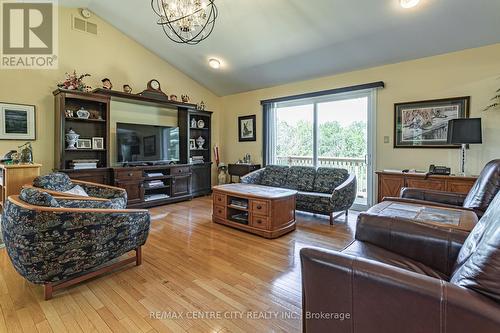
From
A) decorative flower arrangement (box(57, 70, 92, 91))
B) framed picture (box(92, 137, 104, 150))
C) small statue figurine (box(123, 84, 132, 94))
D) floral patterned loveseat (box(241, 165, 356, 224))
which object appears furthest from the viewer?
small statue figurine (box(123, 84, 132, 94))

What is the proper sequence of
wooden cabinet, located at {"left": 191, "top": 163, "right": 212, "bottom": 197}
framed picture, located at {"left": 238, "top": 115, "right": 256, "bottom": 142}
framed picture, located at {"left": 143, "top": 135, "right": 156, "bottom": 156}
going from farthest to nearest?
framed picture, located at {"left": 238, "top": 115, "right": 256, "bottom": 142}
wooden cabinet, located at {"left": 191, "top": 163, "right": 212, "bottom": 197}
framed picture, located at {"left": 143, "top": 135, "right": 156, "bottom": 156}

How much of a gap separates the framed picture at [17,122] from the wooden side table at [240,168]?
12.0 feet

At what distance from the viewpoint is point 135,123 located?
5.16m

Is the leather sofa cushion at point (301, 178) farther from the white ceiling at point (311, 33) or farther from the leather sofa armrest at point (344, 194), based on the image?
the white ceiling at point (311, 33)

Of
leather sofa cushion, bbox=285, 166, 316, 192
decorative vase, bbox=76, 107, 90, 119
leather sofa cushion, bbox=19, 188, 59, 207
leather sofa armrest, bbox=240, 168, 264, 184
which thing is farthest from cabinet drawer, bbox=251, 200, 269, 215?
decorative vase, bbox=76, 107, 90, 119

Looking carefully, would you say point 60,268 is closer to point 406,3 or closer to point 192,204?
point 192,204

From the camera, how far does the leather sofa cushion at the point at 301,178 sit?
4586 mm

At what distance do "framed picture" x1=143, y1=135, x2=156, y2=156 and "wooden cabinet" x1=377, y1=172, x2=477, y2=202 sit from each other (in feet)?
13.3

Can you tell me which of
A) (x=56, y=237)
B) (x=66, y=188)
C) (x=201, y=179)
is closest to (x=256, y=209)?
(x=56, y=237)

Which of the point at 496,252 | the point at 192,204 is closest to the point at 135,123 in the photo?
the point at 192,204

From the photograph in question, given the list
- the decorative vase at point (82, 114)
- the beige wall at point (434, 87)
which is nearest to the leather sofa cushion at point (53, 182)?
the decorative vase at point (82, 114)

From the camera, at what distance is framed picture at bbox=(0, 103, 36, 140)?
12.5ft

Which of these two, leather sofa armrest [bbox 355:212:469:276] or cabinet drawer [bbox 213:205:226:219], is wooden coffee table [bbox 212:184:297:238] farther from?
leather sofa armrest [bbox 355:212:469:276]

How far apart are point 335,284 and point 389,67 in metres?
4.22
